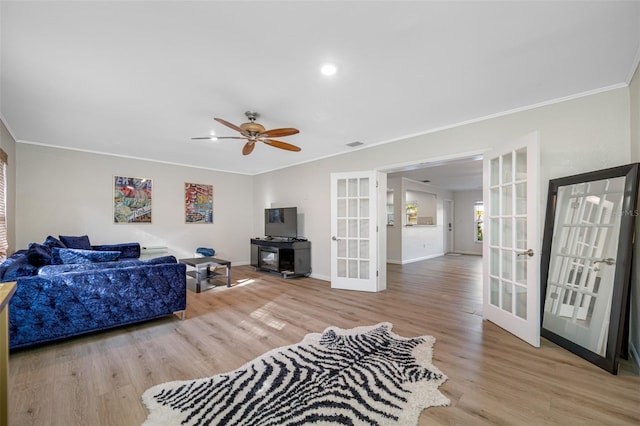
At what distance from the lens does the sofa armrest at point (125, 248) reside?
Answer: 4.82 m

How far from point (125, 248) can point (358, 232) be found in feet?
14.5

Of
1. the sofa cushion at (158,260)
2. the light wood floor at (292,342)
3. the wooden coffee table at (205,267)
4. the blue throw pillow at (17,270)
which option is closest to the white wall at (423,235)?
the light wood floor at (292,342)

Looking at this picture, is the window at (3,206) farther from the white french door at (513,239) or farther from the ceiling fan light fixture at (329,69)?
the white french door at (513,239)

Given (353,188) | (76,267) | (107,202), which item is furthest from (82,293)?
(353,188)

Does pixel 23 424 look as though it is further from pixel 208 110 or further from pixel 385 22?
pixel 385 22

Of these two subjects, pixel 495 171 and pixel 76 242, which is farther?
pixel 76 242

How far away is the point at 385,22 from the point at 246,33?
0.95m

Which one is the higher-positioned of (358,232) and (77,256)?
(358,232)

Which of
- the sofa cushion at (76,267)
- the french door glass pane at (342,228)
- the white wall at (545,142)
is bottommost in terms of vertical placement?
the sofa cushion at (76,267)

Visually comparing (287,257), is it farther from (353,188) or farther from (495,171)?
(495,171)

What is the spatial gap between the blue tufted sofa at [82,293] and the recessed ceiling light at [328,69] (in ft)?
8.80

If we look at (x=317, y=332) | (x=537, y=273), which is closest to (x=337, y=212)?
(x=317, y=332)

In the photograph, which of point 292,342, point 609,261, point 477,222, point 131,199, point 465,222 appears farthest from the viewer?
point 465,222

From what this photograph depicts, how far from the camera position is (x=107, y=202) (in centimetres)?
518
